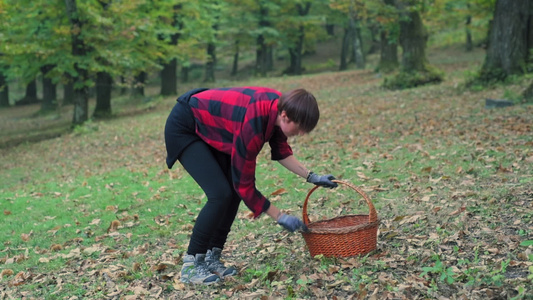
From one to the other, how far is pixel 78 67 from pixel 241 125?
1515 cm

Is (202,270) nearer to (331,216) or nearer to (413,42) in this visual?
(331,216)

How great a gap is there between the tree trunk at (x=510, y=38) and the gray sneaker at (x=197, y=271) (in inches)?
467

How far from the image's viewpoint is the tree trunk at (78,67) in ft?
53.4

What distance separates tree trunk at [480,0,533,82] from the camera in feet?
42.8

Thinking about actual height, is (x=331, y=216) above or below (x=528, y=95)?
below

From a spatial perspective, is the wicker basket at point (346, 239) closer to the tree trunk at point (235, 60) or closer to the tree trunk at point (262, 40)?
the tree trunk at point (262, 40)

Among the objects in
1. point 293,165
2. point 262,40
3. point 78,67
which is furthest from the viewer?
point 262,40

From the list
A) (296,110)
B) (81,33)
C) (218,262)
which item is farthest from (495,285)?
(81,33)

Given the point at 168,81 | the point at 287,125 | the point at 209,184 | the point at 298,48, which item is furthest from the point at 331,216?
the point at 298,48

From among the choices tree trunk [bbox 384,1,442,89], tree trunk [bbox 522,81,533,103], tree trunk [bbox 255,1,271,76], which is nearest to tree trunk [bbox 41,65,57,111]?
tree trunk [bbox 255,1,271,76]

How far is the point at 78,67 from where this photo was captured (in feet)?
56.1

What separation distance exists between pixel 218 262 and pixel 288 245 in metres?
0.92

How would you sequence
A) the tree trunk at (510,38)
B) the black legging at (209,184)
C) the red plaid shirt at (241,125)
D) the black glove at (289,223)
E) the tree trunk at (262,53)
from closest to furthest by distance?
the red plaid shirt at (241,125), the black glove at (289,223), the black legging at (209,184), the tree trunk at (510,38), the tree trunk at (262,53)

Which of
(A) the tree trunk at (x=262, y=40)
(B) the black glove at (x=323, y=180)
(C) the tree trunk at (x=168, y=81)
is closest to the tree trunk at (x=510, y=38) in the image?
(B) the black glove at (x=323, y=180)
